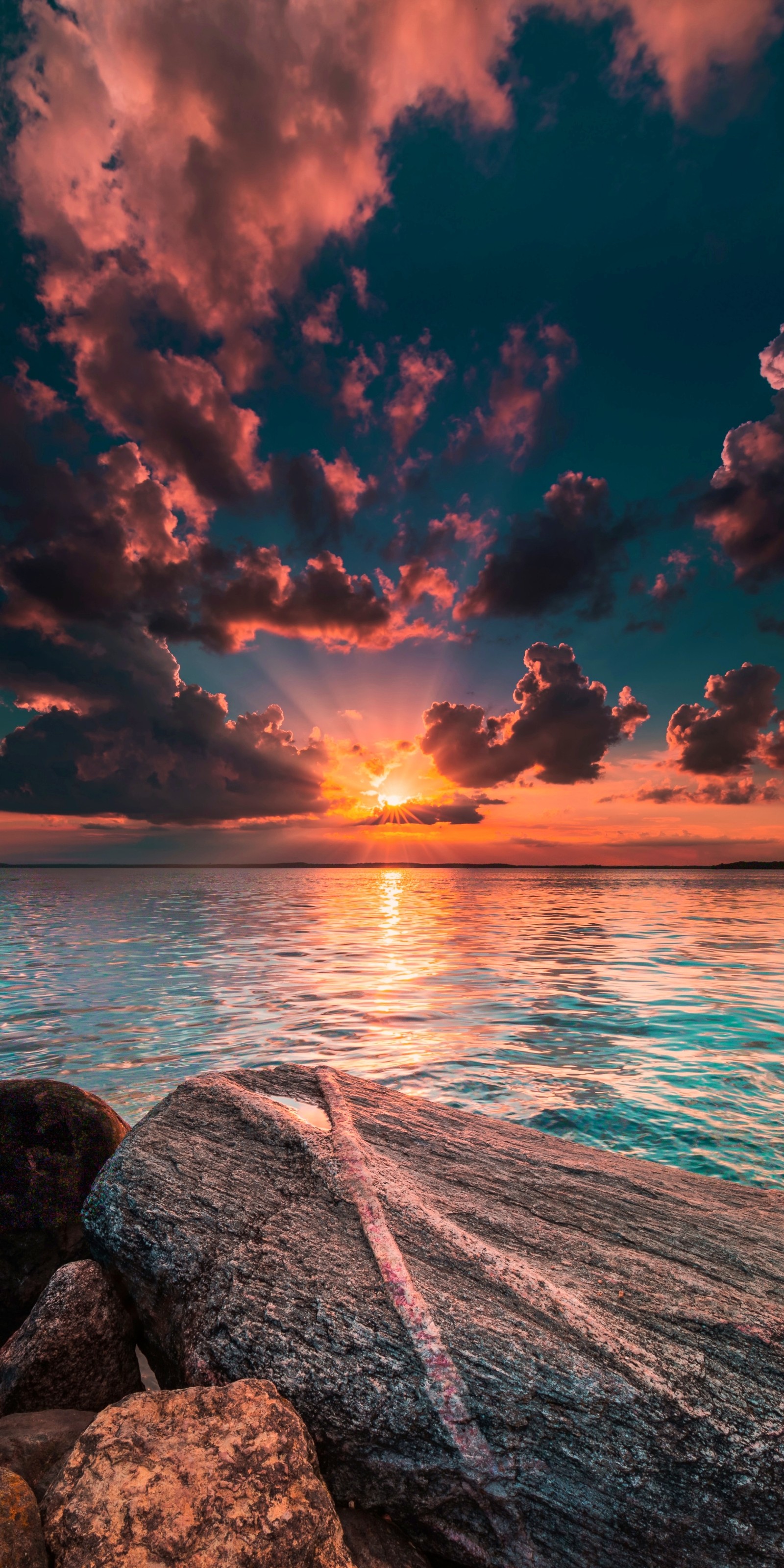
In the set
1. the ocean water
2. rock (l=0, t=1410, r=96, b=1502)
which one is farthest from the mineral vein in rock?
the ocean water

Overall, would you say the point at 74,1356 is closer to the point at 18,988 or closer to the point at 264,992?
the point at 264,992

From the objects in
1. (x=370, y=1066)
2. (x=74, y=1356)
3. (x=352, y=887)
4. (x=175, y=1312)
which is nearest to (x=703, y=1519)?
(x=175, y=1312)

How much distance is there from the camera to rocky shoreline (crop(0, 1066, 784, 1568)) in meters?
2.60

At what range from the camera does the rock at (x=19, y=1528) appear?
2.32m

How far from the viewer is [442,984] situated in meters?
19.4

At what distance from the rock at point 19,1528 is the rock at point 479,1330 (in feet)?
3.45

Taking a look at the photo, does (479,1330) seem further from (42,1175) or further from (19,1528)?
(42,1175)

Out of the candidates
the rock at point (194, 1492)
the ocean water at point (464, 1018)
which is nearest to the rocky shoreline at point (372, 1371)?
the rock at point (194, 1492)

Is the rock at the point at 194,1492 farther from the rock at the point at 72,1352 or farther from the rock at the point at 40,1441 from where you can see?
the rock at the point at 72,1352

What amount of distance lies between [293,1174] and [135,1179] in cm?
110

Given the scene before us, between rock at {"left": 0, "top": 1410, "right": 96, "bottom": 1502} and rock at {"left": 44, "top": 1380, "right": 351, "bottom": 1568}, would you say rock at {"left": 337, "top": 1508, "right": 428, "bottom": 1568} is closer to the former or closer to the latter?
rock at {"left": 44, "top": 1380, "right": 351, "bottom": 1568}

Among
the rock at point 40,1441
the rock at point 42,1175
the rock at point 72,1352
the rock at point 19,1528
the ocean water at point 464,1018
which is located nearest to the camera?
the rock at point 19,1528

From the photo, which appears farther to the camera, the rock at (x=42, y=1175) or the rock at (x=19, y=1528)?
the rock at (x=42, y=1175)

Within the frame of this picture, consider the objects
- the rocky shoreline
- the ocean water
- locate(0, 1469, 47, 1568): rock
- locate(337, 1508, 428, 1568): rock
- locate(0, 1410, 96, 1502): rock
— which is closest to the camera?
locate(0, 1469, 47, 1568): rock
